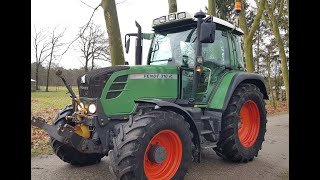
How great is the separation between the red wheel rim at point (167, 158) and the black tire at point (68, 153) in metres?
1.47

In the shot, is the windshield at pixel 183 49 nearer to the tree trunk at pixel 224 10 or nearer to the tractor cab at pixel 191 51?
the tractor cab at pixel 191 51

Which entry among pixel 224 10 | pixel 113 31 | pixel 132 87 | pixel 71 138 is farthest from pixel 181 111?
pixel 224 10

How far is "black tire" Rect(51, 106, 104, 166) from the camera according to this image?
16.2 feet

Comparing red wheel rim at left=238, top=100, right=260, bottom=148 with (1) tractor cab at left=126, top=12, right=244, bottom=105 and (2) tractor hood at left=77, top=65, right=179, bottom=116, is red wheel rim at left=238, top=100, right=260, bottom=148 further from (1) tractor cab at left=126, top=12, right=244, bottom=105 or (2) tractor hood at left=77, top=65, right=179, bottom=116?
(2) tractor hood at left=77, top=65, right=179, bottom=116

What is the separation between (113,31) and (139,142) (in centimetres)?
521

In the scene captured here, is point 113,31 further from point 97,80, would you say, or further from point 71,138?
point 71,138

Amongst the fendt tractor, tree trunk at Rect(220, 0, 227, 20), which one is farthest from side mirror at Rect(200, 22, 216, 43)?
tree trunk at Rect(220, 0, 227, 20)

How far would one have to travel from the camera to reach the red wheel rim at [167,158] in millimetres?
4258

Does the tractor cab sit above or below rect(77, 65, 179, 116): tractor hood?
above

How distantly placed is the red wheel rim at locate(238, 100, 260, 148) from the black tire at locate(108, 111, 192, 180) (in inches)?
79.4
